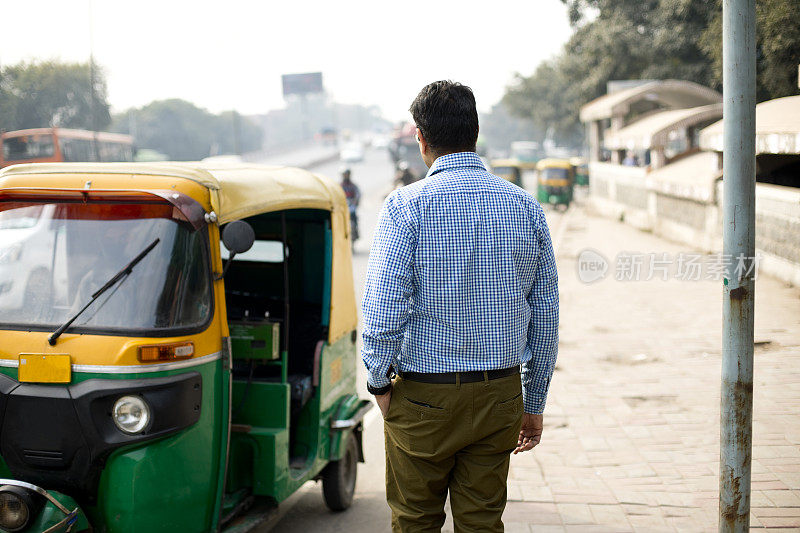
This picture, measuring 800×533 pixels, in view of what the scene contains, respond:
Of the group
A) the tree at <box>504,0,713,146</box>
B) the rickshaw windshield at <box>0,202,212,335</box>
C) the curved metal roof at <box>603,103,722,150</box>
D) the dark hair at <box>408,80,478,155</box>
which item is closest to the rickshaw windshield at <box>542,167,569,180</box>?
the tree at <box>504,0,713,146</box>

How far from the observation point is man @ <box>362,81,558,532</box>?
262cm

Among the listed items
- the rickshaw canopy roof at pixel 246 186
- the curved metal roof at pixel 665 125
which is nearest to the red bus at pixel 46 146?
the curved metal roof at pixel 665 125

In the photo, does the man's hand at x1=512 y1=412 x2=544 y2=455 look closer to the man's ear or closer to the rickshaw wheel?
the man's ear

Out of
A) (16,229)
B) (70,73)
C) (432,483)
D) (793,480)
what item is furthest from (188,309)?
(70,73)

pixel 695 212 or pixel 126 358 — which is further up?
pixel 126 358

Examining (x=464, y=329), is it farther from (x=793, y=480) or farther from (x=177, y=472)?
(x=793, y=480)

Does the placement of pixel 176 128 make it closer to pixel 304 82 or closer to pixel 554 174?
pixel 554 174

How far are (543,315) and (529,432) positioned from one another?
1.45ft

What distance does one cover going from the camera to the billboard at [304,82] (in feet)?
373

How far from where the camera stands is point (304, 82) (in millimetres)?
114188

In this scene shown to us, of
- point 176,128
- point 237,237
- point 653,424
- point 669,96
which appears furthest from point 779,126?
point 176,128

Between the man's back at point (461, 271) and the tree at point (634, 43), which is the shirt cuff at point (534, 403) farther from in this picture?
the tree at point (634, 43)

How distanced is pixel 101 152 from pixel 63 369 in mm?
28126

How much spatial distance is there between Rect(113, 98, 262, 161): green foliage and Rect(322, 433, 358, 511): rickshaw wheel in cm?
5750
